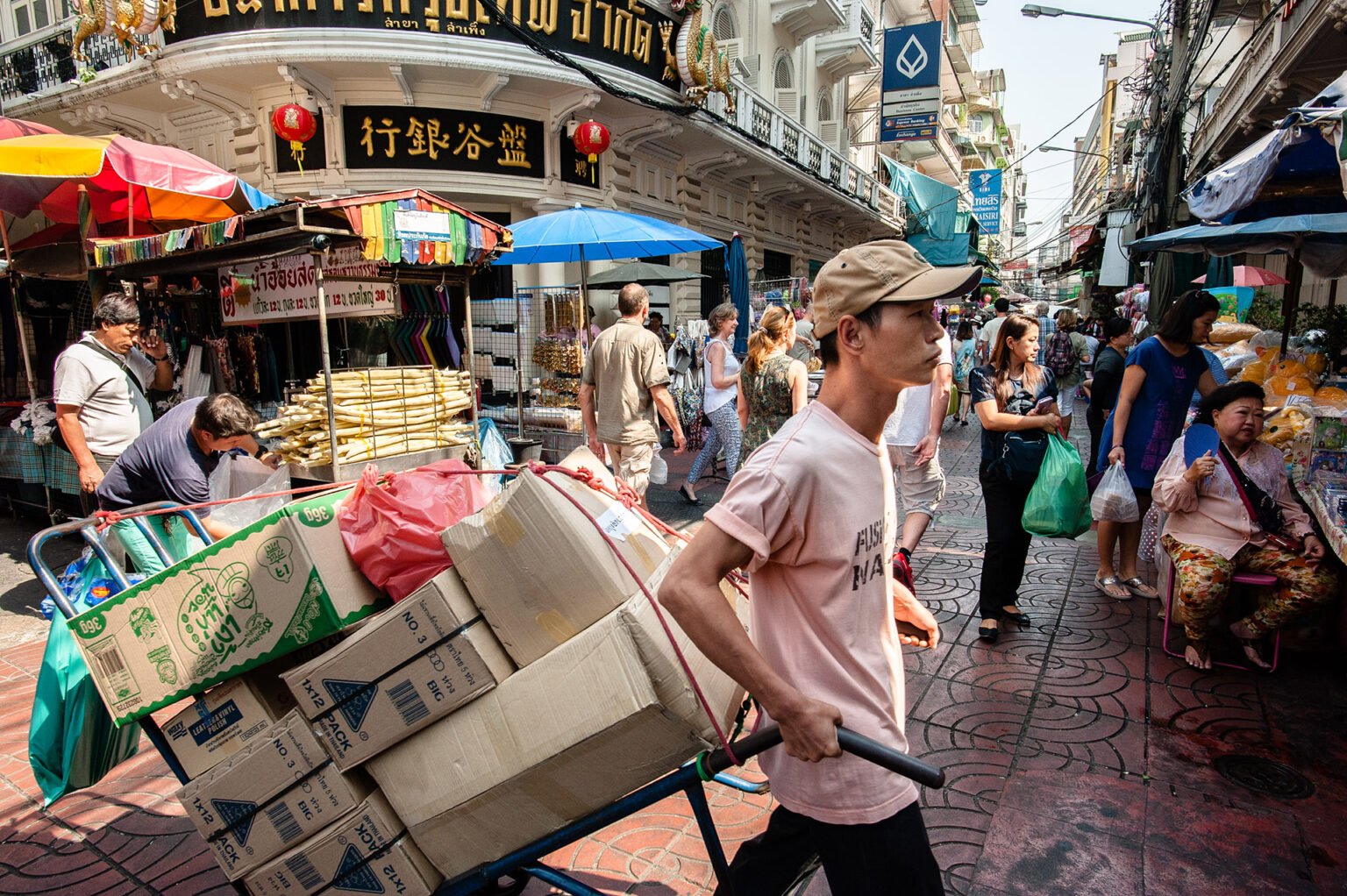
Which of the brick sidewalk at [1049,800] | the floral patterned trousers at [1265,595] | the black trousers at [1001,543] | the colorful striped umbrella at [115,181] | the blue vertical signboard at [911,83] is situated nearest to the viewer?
the brick sidewalk at [1049,800]

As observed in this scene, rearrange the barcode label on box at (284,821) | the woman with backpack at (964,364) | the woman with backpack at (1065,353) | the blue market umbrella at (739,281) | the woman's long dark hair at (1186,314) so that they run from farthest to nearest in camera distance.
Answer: the woman with backpack at (964,364)
the blue market umbrella at (739,281)
the woman with backpack at (1065,353)
the woman's long dark hair at (1186,314)
the barcode label on box at (284,821)

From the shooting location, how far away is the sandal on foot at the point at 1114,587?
16.8ft

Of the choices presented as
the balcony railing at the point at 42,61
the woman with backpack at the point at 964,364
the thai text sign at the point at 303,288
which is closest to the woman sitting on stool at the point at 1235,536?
the thai text sign at the point at 303,288

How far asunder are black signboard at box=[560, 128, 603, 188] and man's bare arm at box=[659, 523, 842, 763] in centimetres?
1083

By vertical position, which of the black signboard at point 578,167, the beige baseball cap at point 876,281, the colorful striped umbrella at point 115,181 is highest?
the black signboard at point 578,167

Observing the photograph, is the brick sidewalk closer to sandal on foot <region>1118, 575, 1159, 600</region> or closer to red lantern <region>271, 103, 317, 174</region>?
sandal on foot <region>1118, 575, 1159, 600</region>

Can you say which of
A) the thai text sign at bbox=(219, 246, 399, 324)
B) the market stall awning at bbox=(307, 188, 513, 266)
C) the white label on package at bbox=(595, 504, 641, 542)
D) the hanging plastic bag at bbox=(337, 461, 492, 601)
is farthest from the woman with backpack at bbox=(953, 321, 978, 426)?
the hanging plastic bag at bbox=(337, 461, 492, 601)

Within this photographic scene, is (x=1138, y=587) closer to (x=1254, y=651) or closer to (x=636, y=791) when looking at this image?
(x=1254, y=651)

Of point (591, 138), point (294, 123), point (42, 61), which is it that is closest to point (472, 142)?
point (591, 138)

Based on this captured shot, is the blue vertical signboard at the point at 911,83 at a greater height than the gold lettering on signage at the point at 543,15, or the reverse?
the blue vertical signboard at the point at 911,83

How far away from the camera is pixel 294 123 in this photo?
9633 millimetres

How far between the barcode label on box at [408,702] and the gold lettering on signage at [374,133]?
1010 centimetres

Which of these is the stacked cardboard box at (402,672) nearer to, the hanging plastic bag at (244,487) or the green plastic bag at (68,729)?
the green plastic bag at (68,729)

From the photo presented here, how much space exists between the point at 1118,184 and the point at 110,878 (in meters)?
38.2
